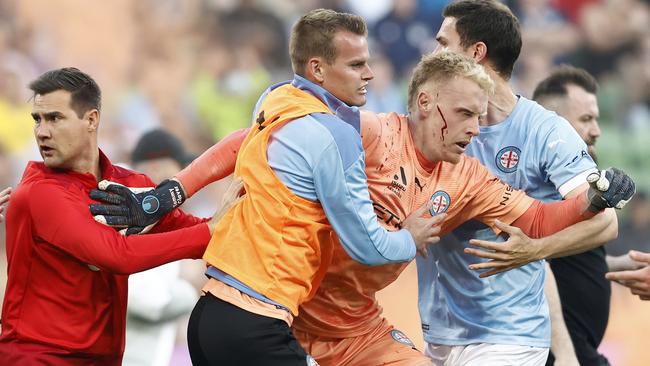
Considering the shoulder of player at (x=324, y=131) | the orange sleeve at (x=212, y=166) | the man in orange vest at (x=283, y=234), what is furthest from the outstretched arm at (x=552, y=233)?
the orange sleeve at (x=212, y=166)

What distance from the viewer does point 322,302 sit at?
4.58 metres

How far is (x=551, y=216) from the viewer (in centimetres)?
464

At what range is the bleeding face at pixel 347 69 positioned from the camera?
434cm

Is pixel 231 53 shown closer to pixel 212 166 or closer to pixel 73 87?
pixel 212 166

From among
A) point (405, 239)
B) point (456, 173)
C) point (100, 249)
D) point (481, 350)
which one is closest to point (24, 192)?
point (100, 249)

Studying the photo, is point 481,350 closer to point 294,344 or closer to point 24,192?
point 294,344

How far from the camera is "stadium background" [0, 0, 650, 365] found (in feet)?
39.0

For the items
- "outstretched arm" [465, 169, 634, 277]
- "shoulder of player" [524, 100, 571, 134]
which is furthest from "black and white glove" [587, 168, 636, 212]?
"shoulder of player" [524, 100, 571, 134]

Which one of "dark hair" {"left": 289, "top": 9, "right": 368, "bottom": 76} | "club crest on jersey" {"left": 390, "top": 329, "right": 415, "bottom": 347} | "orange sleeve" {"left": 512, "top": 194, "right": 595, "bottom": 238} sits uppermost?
"dark hair" {"left": 289, "top": 9, "right": 368, "bottom": 76}

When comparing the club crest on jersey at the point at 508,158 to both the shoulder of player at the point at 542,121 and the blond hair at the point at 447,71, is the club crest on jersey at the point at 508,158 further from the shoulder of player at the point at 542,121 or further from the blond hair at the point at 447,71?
the blond hair at the point at 447,71

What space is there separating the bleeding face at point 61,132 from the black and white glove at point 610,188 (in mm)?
2103

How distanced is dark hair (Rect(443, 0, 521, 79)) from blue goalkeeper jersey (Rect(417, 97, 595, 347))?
0.30m

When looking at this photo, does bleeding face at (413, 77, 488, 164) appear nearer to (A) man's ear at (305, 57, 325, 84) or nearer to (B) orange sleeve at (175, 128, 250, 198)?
(A) man's ear at (305, 57, 325, 84)

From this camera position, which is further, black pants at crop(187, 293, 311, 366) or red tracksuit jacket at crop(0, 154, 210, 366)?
red tracksuit jacket at crop(0, 154, 210, 366)
